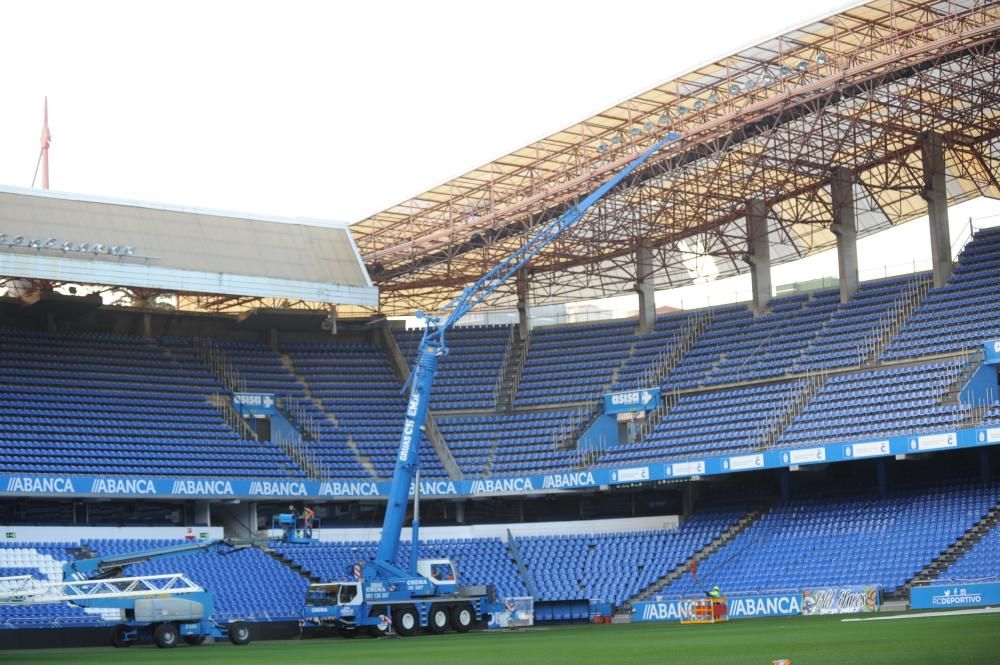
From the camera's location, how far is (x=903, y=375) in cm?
5125

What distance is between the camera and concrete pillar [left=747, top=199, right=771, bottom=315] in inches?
2359

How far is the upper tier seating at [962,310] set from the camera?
51.2 meters

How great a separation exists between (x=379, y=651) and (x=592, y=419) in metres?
29.4

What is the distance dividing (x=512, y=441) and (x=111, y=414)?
17.0 m

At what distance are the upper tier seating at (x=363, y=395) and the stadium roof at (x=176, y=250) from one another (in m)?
5.06

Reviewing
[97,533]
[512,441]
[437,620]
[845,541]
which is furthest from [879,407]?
[97,533]

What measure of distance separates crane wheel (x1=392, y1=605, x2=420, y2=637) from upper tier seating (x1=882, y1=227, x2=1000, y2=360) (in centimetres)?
2225

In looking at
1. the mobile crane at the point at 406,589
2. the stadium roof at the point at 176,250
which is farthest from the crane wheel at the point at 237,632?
the stadium roof at the point at 176,250

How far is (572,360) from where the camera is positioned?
63250mm

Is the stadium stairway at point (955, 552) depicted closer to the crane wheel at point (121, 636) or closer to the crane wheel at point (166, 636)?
the crane wheel at point (166, 636)

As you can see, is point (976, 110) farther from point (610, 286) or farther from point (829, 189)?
point (610, 286)

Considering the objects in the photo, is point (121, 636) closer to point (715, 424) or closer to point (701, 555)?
point (701, 555)

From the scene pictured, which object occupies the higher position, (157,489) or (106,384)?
(106,384)

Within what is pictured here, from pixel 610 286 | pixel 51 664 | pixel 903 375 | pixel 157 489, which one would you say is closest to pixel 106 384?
pixel 157 489
